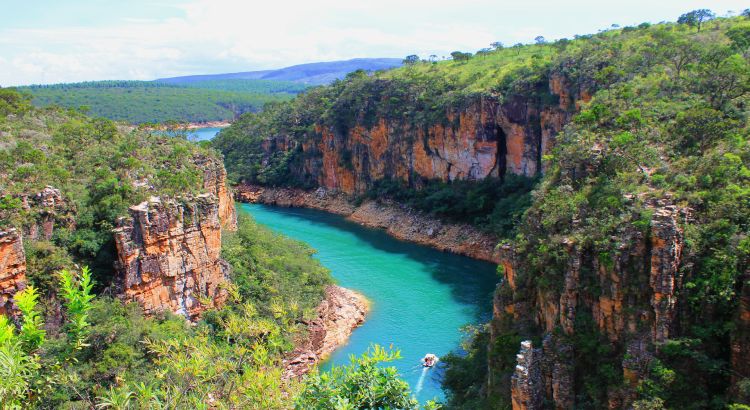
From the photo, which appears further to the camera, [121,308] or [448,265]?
[448,265]

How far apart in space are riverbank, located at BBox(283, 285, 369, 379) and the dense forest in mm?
526

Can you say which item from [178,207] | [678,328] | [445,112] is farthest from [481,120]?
[678,328]

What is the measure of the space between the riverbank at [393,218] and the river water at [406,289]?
0.87 m

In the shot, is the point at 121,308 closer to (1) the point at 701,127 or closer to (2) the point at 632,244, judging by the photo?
(2) the point at 632,244

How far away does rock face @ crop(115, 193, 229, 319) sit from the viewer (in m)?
19.4

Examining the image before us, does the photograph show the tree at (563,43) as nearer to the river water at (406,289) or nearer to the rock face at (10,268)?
the river water at (406,289)

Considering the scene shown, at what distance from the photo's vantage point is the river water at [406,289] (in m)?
22.9

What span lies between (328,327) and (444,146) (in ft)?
79.3

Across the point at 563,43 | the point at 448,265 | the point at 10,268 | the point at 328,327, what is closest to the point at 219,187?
the point at 328,327

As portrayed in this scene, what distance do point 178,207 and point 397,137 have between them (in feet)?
99.1

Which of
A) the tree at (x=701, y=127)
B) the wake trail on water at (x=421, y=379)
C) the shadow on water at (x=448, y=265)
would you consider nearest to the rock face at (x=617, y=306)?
the wake trail on water at (x=421, y=379)

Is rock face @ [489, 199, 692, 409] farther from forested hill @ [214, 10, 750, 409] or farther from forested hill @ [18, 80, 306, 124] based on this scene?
forested hill @ [18, 80, 306, 124]

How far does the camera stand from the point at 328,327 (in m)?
24.6

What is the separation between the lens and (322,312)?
83.1 ft
